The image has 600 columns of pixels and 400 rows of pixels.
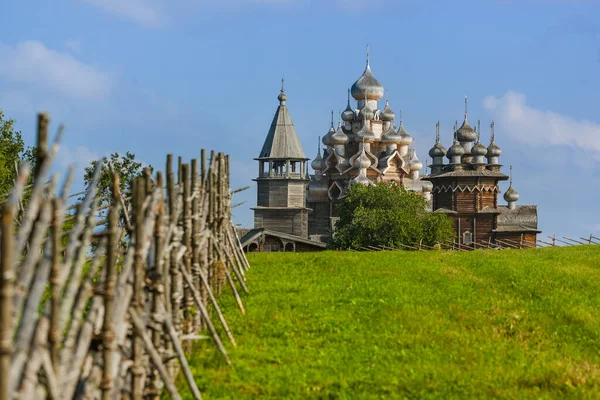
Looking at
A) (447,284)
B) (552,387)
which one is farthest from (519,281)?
(552,387)

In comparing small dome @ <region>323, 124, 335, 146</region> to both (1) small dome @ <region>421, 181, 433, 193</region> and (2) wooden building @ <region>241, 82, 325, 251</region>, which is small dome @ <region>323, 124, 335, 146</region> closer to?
(2) wooden building @ <region>241, 82, 325, 251</region>

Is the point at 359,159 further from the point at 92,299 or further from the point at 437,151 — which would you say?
the point at 92,299

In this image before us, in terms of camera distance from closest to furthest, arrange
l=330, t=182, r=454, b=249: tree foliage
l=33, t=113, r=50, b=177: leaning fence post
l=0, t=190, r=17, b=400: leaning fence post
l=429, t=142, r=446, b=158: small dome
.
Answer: l=0, t=190, r=17, b=400: leaning fence post, l=33, t=113, r=50, b=177: leaning fence post, l=330, t=182, r=454, b=249: tree foliage, l=429, t=142, r=446, b=158: small dome

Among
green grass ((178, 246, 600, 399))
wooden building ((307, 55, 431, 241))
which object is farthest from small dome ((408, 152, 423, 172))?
green grass ((178, 246, 600, 399))

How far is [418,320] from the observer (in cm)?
1956

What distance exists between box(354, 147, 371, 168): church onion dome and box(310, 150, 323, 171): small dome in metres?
3.81

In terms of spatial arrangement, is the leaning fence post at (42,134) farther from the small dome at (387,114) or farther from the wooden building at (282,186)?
the small dome at (387,114)

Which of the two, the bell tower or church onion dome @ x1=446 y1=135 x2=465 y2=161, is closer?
the bell tower

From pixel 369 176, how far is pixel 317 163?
4944 millimetres

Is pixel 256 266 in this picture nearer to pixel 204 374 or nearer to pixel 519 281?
pixel 519 281

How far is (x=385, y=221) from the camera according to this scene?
6047cm

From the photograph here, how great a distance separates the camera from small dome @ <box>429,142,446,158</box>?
85.6 meters

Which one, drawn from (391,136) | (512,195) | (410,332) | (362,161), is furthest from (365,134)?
(410,332)

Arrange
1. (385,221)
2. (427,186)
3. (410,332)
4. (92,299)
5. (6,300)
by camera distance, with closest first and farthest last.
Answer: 1. (6,300)
2. (92,299)
3. (410,332)
4. (385,221)
5. (427,186)
